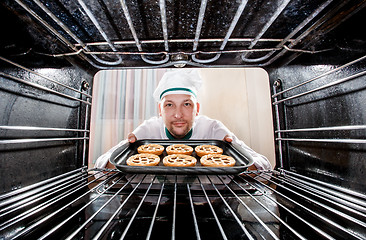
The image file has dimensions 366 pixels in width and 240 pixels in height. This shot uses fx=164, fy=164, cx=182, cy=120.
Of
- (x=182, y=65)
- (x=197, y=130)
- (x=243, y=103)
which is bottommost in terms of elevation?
(x=197, y=130)

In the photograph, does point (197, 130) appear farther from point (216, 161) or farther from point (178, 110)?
point (216, 161)

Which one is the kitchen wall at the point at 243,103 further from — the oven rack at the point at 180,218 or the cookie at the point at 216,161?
the oven rack at the point at 180,218

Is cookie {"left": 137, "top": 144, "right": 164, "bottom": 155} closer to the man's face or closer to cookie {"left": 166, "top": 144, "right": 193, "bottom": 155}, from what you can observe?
cookie {"left": 166, "top": 144, "right": 193, "bottom": 155}

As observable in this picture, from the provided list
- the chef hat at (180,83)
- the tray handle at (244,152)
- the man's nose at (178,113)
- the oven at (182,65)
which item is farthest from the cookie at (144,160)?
the chef hat at (180,83)

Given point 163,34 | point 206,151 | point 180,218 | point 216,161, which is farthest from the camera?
point 206,151

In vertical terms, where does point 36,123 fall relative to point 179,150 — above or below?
above

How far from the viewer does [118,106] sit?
9.04 ft

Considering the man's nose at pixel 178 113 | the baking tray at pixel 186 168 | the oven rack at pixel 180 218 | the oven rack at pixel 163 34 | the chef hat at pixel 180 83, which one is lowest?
the oven rack at pixel 180 218

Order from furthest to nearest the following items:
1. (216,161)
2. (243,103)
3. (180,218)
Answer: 1. (243,103)
2. (216,161)
3. (180,218)

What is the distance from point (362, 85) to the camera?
1.54 ft

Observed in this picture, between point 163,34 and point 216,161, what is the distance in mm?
698

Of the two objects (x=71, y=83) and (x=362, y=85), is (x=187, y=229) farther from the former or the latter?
(x=71, y=83)

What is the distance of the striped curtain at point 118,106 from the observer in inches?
105

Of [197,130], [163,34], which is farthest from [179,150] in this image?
[197,130]
